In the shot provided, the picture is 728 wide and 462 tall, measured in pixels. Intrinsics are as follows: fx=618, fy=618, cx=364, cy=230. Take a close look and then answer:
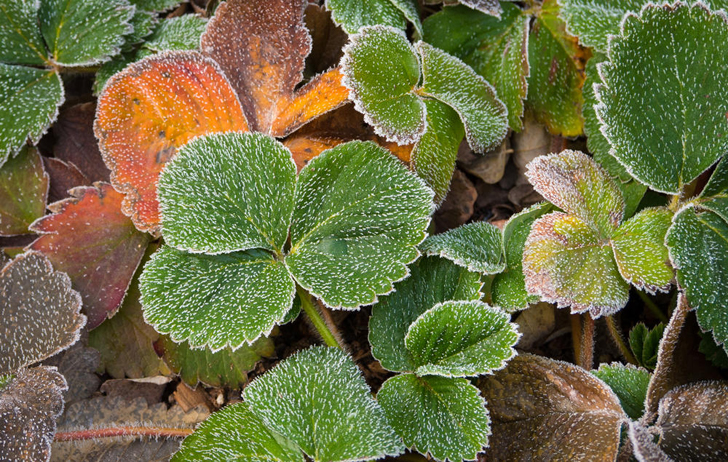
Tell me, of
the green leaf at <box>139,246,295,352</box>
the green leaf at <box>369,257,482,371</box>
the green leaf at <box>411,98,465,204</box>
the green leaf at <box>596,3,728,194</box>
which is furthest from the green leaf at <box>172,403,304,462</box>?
the green leaf at <box>596,3,728,194</box>

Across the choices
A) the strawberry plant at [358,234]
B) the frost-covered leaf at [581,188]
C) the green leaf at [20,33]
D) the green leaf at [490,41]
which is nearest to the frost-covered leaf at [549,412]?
the strawberry plant at [358,234]

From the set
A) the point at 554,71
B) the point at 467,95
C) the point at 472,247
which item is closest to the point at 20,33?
the point at 467,95

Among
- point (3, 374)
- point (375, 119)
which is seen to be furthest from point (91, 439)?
point (375, 119)

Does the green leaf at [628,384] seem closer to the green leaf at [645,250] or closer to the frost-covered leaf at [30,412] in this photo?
the green leaf at [645,250]

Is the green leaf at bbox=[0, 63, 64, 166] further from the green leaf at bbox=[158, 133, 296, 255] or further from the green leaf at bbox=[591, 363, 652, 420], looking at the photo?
the green leaf at bbox=[591, 363, 652, 420]

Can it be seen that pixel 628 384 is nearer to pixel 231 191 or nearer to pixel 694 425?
pixel 694 425

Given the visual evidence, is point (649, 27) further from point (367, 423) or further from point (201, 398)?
point (201, 398)
